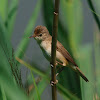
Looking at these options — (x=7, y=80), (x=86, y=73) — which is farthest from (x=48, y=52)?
(x=7, y=80)

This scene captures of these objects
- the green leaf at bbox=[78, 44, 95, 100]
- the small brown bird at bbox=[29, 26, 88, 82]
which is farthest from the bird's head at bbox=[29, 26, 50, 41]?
the green leaf at bbox=[78, 44, 95, 100]

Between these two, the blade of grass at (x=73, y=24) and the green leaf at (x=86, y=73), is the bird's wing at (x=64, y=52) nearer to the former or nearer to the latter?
the blade of grass at (x=73, y=24)

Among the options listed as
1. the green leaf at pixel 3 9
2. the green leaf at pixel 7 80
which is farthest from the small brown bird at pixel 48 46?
the green leaf at pixel 7 80

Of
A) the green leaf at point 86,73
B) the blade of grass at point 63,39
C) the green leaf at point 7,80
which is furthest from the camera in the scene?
the blade of grass at point 63,39

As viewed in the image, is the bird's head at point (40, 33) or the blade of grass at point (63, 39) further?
the bird's head at point (40, 33)

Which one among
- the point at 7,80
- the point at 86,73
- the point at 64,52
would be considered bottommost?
the point at 64,52

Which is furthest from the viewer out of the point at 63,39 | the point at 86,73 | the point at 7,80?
the point at 63,39

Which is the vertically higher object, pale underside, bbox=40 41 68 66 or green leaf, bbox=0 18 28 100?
green leaf, bbox=0 18 28 100

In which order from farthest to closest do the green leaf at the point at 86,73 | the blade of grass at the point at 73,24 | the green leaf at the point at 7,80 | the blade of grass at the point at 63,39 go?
the blade of grass at the point at 73,24 → the blade of grass at the point at 63,39 → the green leaf at the point at 86,73 → the green leaf at the point at 7,80

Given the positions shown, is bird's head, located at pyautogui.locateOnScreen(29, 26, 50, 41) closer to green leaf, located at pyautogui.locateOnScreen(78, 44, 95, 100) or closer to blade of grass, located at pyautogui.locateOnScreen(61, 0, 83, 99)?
blade of grass, located at pyautogui.locateOnScreen(61, 0, 83, 99)

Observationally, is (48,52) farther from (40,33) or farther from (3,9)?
(3,9)

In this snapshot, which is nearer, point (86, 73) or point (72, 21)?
point (86, 73)

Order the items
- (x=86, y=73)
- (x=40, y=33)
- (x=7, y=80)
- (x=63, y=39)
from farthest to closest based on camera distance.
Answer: (x=40, y=33)
(x=63, y=39)
(x=86, y=73)
(x=7, y=80)

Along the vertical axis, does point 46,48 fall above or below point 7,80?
below
